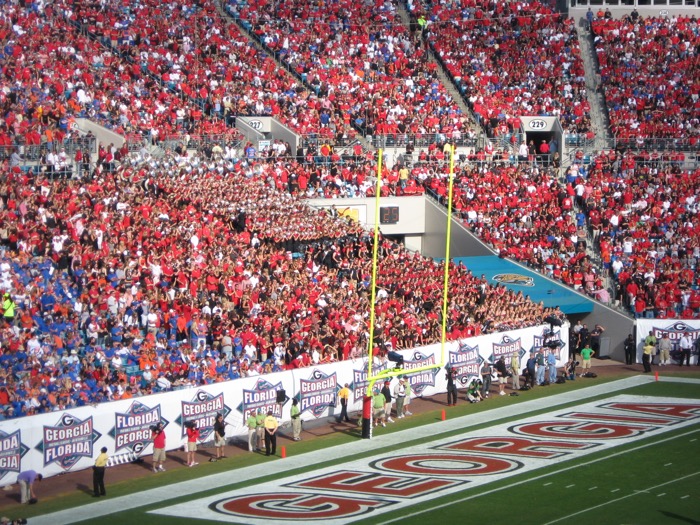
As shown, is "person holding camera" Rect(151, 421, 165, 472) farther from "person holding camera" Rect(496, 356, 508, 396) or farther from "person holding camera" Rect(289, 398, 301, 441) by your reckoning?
"person holding camera" Rect(496, 356, 508, 396)

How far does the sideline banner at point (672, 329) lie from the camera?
34656 mm

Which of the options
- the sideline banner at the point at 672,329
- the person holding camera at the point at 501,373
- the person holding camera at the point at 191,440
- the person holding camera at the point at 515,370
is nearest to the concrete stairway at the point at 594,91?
the sideline banner at the point at 672,329

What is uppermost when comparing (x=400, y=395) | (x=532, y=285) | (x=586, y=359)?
(x=532, y=285)

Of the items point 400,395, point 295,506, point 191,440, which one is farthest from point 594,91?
point 295,506

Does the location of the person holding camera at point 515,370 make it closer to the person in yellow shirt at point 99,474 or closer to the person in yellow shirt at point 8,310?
the person in yellow shirt at point 8,310

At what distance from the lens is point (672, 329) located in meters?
34.9

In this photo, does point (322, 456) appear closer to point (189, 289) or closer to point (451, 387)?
point (451, 387)

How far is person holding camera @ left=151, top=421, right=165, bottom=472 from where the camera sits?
2289 cm

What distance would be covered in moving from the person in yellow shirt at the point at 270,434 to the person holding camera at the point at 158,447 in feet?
7.25

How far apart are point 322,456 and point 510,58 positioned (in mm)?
27307

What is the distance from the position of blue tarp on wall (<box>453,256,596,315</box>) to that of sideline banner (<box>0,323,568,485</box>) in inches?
203

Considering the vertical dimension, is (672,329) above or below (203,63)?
below

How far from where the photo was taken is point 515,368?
31.4m

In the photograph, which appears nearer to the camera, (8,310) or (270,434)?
(270,434)
